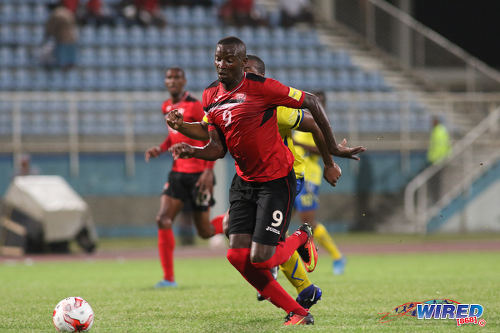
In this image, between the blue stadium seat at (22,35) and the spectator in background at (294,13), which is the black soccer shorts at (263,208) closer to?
the blue stadium seat at (22,35)

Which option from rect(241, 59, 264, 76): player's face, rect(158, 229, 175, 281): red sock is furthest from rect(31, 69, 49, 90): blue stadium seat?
rect(241, 59, 264, 76): player's face

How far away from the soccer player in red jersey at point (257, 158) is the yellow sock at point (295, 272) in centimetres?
28

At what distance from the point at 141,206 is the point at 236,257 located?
13.7 metres

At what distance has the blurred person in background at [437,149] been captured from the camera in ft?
65.4

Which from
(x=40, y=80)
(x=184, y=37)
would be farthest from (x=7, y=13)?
(x=184, y=37)

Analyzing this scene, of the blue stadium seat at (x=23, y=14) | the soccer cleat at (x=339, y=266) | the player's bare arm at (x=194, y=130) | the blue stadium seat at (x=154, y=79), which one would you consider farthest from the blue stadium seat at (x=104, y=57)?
the player's bare arm at (x=194, y=130)

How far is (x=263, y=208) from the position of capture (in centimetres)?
630

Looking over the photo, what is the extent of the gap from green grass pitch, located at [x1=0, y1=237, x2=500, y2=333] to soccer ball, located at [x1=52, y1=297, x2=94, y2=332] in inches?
9.6

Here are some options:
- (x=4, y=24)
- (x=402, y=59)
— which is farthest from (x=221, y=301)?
(x=402, y=59)

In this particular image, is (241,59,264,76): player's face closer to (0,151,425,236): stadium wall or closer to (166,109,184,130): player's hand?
(166,109,184,130): player's hand

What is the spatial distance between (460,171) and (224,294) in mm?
12674

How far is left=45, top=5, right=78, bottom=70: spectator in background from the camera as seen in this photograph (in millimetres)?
20875

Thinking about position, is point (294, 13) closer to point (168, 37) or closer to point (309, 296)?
point (168, 37)

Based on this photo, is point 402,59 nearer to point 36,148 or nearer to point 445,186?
point 445,186
